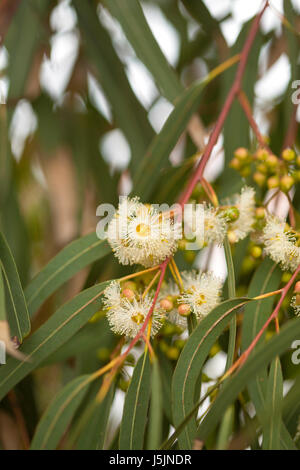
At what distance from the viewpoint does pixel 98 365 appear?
0.92 metres

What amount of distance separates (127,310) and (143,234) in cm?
11

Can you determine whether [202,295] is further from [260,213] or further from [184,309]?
[260,213]

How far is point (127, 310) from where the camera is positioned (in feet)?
2.27

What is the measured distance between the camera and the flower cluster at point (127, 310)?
684mm

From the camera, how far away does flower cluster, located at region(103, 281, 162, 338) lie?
0.68 m

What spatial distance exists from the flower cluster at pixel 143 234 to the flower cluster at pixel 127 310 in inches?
1.9

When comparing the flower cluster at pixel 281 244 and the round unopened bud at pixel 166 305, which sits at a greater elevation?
the flower cluster at pixel 281 244

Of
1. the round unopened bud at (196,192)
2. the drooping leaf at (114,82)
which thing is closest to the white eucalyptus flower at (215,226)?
the round unopened bud at (196,192)

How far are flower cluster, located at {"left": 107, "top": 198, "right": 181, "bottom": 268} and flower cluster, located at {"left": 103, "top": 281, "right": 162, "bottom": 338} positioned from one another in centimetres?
5

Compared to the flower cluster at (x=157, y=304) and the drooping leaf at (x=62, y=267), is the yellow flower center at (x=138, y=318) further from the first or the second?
the drooping leaf at (x=62, y=267)

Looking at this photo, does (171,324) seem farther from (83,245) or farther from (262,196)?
(262,196)

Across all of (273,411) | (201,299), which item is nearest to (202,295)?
(201,299)

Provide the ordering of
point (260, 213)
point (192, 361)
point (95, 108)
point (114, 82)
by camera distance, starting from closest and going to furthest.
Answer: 1. point (192, 361)
2. point (260, 213)
3. point (114, 82)
4. point (95, 108)

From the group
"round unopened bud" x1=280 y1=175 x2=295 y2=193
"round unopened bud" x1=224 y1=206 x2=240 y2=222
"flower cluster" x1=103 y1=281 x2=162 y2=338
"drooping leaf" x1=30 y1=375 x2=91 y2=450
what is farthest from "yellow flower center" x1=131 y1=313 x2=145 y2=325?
"round unopened bud" x1=280 y1=175 x2=295 y2=193
